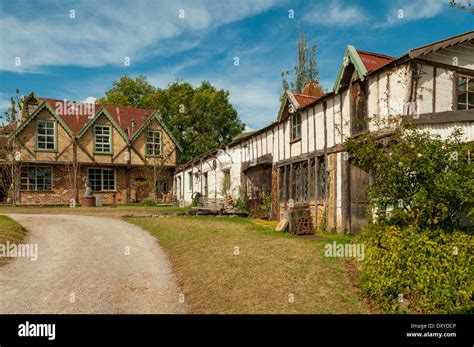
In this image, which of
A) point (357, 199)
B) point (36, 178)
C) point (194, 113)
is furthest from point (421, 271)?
point (194, 113)

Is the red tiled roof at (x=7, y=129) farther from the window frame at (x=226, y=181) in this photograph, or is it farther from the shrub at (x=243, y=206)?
the shrub at (x=243, y=206)

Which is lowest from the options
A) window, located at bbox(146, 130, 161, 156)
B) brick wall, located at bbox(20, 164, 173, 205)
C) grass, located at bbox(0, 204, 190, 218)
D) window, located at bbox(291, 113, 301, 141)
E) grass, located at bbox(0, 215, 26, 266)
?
grass, located at bbox(0, 204, 190, 218)

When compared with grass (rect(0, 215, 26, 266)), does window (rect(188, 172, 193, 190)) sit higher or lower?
higher

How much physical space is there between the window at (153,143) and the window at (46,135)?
6991mm

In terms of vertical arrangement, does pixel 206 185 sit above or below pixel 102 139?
below

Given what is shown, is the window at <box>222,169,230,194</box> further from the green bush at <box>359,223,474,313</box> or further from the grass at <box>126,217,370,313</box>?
the green bush at <box>359,223,474,313</box>

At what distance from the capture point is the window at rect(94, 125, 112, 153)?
2777cm

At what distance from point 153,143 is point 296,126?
1789cm

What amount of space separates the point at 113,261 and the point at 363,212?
7.12 metres

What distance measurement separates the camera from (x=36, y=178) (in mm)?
26047

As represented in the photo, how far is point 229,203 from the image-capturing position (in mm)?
19641

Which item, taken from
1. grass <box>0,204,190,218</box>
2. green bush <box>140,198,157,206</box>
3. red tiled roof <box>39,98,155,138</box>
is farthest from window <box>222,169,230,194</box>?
red tiled roof <box>39,98,155,138</box>

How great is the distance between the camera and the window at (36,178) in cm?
2564

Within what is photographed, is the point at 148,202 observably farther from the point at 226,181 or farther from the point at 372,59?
the point at 372,59
